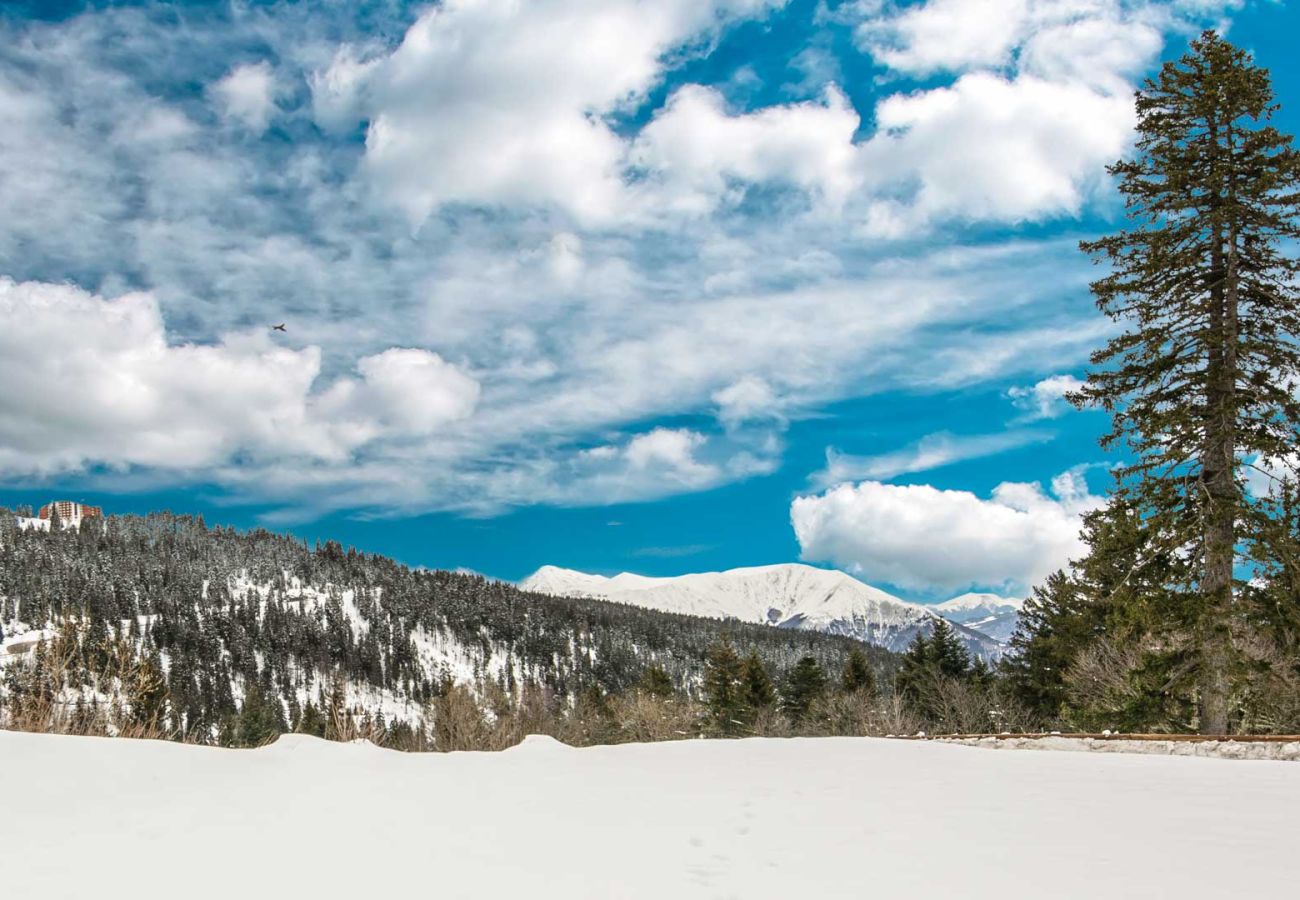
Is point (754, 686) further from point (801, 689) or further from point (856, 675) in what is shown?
point (856, 675)

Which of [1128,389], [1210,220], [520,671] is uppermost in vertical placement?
[1210,220]

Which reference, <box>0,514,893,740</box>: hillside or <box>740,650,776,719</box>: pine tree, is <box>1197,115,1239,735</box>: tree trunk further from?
<box>0,514,893,740</box>: hillside

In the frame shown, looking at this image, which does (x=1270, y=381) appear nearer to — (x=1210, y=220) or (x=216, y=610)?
(x=1210, y=220)

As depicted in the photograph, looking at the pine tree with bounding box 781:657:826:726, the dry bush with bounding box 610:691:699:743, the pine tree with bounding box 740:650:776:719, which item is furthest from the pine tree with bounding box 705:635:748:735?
the pine tree with bounding box 781:657:826:726

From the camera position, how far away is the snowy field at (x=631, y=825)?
664cm

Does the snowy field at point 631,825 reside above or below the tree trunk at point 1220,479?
below

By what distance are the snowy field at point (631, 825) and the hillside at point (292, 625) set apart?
95.3 meters

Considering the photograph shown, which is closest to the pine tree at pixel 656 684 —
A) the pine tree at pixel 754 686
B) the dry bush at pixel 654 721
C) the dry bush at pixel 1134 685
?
the dry bush at pixel 654 721

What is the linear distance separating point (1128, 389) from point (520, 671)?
6401 inches

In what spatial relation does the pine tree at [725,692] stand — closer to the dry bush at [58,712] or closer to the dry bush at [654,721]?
the dry bush at [654,721]

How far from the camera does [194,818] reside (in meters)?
8.73

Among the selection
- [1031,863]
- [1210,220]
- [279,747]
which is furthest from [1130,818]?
[1210,220]

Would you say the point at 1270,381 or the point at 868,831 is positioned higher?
the point at 1270,381

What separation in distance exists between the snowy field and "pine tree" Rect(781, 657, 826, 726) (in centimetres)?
3801
